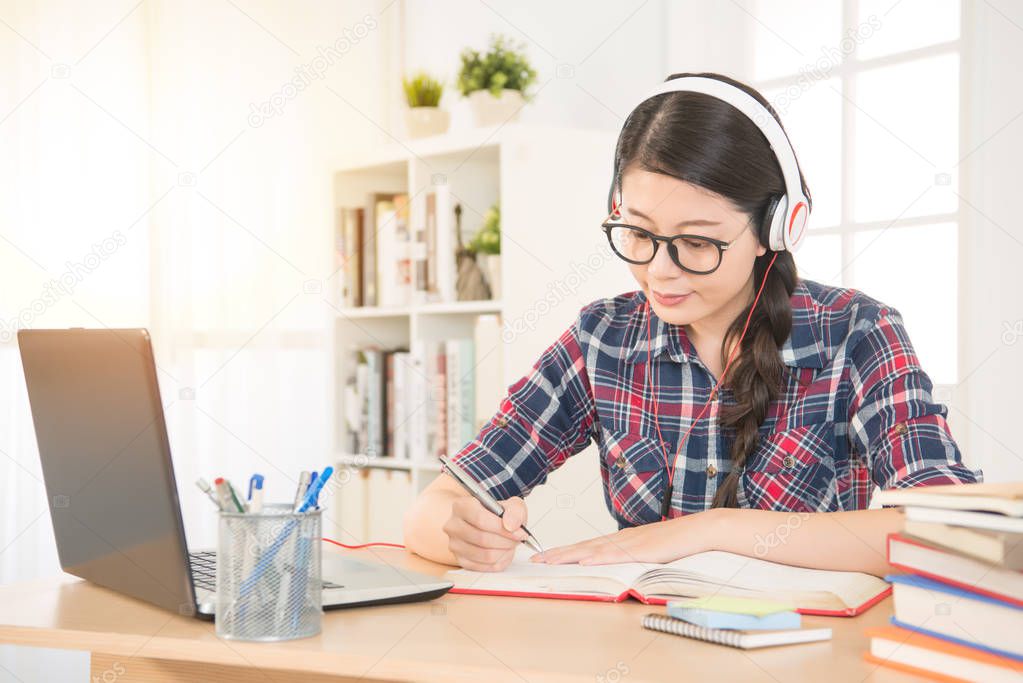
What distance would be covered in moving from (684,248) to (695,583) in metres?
0.50

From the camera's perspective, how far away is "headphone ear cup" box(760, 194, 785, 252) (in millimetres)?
1381

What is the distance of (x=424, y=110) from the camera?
9.67 feet

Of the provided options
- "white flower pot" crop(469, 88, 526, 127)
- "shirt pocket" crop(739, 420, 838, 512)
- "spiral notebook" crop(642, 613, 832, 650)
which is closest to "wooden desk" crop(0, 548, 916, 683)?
"spiral notebook" crop(642, 613, 832, 650)

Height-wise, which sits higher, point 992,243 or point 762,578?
point 992,243

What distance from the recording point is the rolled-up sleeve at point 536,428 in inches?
59.1

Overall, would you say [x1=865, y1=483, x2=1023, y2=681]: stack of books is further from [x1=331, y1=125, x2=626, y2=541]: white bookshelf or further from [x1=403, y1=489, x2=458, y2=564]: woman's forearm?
[x1=331, y1=125, x2=626, y2=541]: white bookshelf

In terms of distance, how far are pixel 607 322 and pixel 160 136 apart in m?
1.78

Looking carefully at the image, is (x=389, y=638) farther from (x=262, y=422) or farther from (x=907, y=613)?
(x=262, y=422)

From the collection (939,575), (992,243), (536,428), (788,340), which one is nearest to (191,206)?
(536,428)

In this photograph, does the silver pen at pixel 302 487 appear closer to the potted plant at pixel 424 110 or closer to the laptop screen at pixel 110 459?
the laptop screen at pixel 110 459

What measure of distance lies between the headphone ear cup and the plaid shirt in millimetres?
150

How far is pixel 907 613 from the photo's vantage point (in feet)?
2.71

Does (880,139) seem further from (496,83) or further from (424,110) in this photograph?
(424,110)

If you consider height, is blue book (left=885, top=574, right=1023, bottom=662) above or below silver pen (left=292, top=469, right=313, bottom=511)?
below
